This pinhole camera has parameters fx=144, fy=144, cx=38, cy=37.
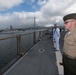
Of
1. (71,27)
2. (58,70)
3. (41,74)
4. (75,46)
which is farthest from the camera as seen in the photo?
(58,70)

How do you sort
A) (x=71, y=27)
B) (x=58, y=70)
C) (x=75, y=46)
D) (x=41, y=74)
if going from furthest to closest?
(x=58, y=70) < (x=41, y=74) < (x=71, y=27) < (x=75, y=46)

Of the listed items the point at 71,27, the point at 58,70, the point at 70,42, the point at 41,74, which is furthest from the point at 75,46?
the point at 58,70

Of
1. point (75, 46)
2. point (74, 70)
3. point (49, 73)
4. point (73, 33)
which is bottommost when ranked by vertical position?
point (49, 73)

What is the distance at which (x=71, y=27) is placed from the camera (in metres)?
2.45

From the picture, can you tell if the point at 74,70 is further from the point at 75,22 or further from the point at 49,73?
the point at 49,73

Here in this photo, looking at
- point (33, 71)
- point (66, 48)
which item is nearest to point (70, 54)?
point (66, 48)

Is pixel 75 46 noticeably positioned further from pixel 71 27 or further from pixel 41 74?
pixel 41 74

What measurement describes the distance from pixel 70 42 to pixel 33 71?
3.25 metres

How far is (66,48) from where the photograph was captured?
2471 millimetres

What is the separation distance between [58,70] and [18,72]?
148cm

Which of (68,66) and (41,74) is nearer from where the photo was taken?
(68,66)

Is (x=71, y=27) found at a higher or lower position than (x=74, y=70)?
higher

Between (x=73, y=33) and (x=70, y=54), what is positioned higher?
(x=73, y=33)

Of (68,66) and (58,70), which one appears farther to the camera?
(58,70)
